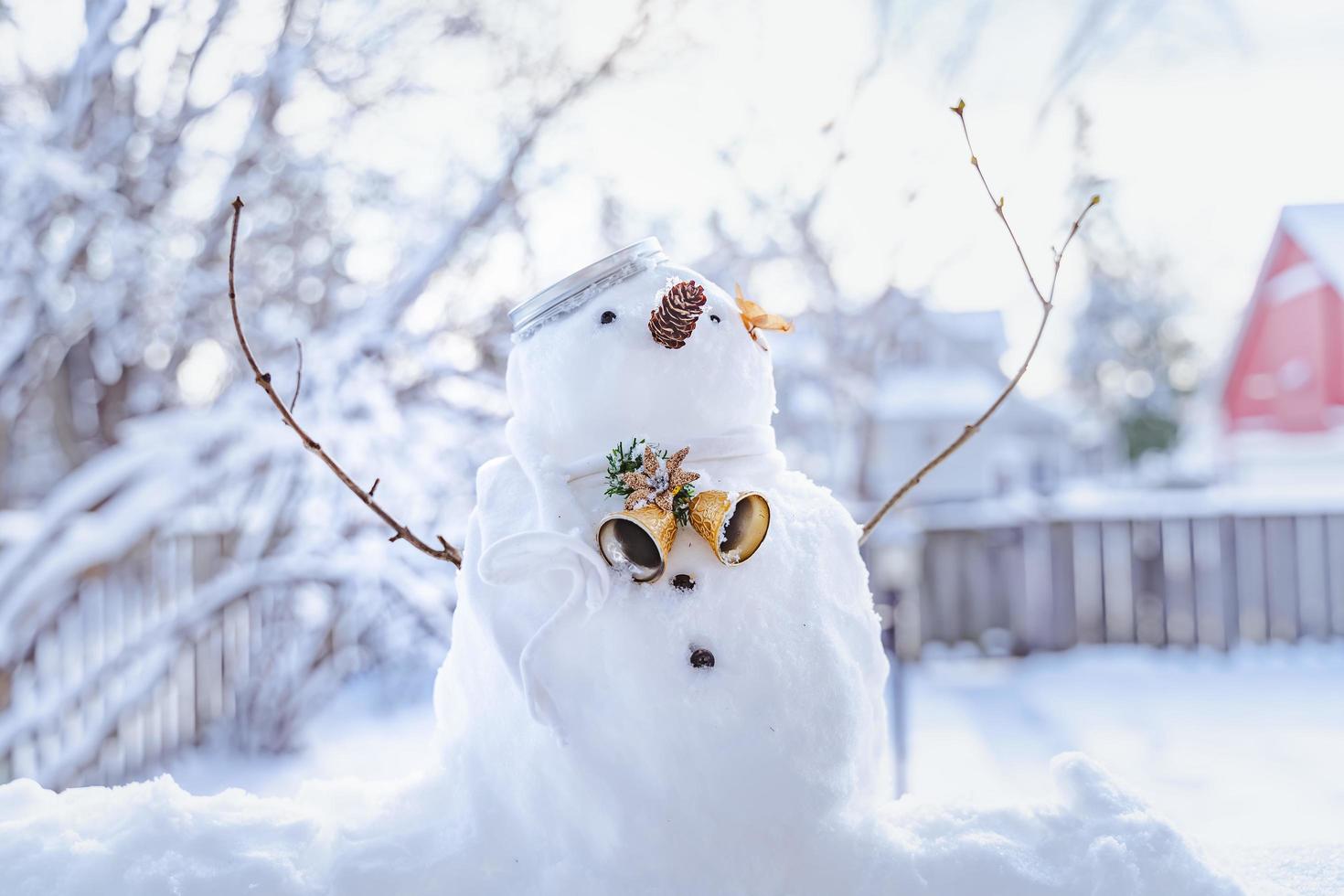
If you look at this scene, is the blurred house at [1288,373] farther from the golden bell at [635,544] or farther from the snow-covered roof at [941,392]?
the golden bell at [635,544]

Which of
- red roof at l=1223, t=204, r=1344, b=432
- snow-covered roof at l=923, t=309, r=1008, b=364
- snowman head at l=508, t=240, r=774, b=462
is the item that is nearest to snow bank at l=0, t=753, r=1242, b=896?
snowman head at l=508, t=240, r=774, b=462

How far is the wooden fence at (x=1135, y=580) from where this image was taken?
365cm

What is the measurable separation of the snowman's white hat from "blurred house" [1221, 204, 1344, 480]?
6190 millimetres

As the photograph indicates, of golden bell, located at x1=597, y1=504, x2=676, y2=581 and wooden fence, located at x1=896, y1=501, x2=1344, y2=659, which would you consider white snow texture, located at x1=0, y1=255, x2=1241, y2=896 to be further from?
wooden fence, located at x1=896, y1=501, x2=1344, y2=659

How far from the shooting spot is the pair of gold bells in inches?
30.1

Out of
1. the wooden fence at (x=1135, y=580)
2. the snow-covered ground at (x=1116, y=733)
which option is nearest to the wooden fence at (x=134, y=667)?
the snow-covered ground at (x=1116, y=733)

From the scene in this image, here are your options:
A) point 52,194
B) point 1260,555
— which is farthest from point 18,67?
point 1260,555

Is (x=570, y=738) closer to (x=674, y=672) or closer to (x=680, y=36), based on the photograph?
(x=674, y=672)

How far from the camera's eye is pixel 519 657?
77cm

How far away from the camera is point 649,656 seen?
2.52ft

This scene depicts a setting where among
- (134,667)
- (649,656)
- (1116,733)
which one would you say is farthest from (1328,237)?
(134,667)

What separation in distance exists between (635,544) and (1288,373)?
8918mm

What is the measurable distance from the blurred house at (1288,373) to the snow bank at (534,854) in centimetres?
613

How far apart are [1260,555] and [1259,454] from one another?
18.1 feet
